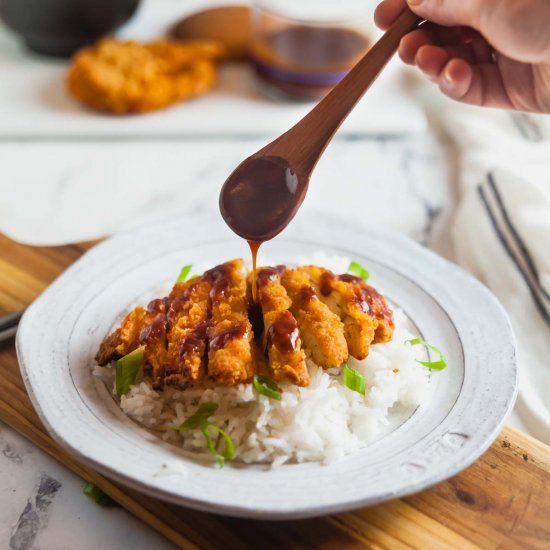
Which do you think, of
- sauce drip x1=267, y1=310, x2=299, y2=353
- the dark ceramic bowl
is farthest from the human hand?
the dark ceramic bowl

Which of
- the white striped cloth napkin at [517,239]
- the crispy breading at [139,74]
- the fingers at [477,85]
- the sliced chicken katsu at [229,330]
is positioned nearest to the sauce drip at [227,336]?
the sliced chicken katsu at [229,330]

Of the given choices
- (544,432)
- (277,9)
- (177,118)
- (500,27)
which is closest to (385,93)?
(277,9)

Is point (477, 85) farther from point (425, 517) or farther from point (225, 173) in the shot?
point (425, 517)

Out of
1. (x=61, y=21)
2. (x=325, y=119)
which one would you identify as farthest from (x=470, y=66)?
(x=61, y=21)

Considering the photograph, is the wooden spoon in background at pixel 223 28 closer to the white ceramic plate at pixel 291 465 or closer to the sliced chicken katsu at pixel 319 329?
the white ceramic plate at pixel 291 465

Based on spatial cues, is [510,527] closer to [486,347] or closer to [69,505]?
[486,347]
